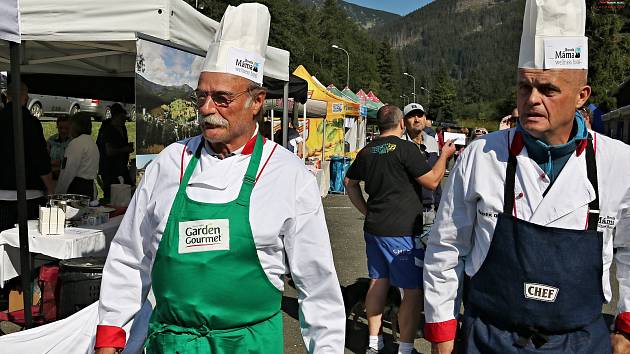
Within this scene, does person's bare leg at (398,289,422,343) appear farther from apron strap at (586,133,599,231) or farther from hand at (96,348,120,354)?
hand at (96,348,120,354)

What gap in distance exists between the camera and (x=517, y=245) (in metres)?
2.03

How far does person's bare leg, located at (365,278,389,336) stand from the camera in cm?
476

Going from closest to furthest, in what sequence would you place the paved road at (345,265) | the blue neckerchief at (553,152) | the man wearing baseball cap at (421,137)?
the blue neckerchief at (553,152) < the man wearing baseball cap at (421,137) < the paved road at (345,265)

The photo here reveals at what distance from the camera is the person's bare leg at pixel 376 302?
4758 mm

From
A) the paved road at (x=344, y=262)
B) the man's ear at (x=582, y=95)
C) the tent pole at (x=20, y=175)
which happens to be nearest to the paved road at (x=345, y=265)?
the paved road at (x=344, y=262)

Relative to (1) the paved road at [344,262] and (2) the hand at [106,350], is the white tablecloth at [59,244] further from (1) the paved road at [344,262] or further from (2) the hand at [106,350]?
(2) the hand at [106,350]

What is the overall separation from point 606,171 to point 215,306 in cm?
135

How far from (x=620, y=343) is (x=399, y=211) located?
8.06 feet

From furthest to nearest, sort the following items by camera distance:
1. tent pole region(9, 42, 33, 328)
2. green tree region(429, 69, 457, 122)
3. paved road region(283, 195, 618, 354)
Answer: green tree region(429, 69, 457, 122) → paved road region(283, 195, 618, 354) → tent pole region(9, 42, 33, 328)

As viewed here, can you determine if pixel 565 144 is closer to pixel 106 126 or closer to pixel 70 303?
pixel 70 303

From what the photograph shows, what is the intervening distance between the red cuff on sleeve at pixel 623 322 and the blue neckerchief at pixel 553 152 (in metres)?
0.57

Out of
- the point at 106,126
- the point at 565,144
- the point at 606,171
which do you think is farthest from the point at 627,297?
the point at 106,126

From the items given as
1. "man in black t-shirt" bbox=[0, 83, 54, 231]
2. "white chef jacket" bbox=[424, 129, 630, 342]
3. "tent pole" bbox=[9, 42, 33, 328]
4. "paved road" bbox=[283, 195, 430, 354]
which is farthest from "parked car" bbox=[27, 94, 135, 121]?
"white chef jacket" bbox=[424, 129, 630, 342]

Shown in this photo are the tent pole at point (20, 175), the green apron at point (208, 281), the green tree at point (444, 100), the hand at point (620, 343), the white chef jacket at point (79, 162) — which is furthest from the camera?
the green tree at point (444, 100)
